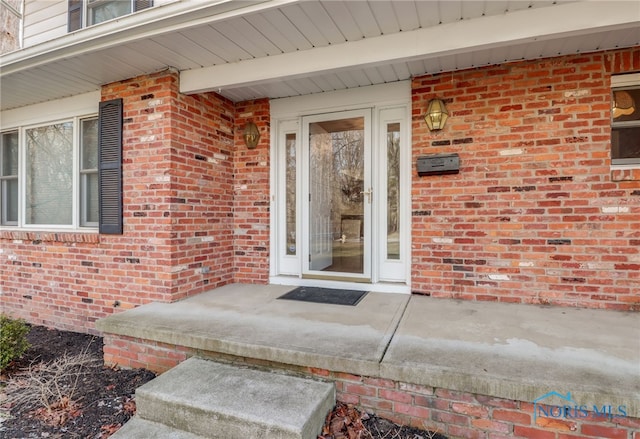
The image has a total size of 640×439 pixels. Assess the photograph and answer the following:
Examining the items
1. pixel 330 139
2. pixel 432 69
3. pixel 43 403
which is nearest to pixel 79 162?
pixel 43 403

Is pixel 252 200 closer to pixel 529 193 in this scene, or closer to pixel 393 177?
pixel 393 177

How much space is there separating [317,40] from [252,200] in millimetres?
2029

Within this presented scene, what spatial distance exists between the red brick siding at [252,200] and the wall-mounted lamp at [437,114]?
1882 millimetres

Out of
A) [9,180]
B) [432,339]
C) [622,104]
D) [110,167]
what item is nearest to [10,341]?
[110,167]

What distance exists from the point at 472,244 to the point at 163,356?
2.92m

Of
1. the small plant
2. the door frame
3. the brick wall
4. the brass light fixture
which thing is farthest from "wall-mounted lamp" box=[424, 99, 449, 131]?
the small plant

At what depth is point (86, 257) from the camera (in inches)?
Answer: 146

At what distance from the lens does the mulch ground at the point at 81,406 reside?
6.44 feet

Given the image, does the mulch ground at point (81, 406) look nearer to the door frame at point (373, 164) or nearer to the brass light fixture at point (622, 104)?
the door frame at point (373, 164)

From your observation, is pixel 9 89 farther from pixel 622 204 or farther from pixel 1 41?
pixel 622 204

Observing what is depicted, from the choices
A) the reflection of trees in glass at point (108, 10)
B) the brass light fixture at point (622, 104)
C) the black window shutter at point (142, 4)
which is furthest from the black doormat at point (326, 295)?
the reflection of trees in glass at point (108, 10)

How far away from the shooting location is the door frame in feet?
11.5

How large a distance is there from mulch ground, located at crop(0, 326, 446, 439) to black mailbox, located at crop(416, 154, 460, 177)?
2.25m

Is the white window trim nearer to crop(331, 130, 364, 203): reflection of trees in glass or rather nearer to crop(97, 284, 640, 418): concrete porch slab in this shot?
crop(97, 284, 640, 418): concrete porch slab
